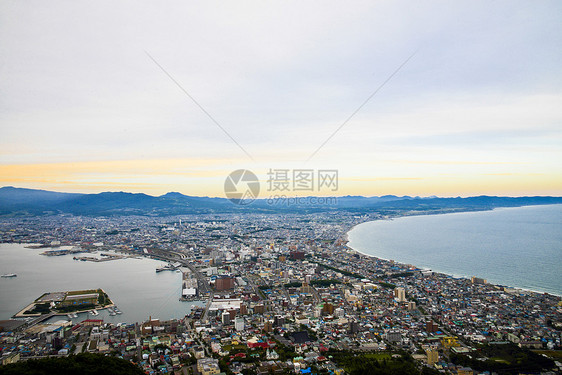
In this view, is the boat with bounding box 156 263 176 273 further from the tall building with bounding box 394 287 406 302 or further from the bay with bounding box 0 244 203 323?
the tall building with bounding box 394 287 406 302

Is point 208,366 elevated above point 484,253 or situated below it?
below

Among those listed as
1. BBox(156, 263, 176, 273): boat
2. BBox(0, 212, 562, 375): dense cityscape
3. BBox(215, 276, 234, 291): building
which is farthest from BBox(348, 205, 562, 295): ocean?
BBox(156, 263, 176, 273): boat

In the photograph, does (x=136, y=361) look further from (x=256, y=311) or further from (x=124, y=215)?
(x=124, y=215)

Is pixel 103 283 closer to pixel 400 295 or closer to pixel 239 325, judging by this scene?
pixel 239 325

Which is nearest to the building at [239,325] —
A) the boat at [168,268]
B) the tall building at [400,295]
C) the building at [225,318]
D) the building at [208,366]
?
the building at [225,318]

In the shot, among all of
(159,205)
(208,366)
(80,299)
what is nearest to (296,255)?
(80,299)

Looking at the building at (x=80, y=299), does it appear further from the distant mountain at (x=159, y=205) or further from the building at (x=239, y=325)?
the distant mountain at (x=159, y=205)

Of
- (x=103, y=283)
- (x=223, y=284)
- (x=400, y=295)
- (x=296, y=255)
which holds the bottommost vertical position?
(x=103, y=283)
